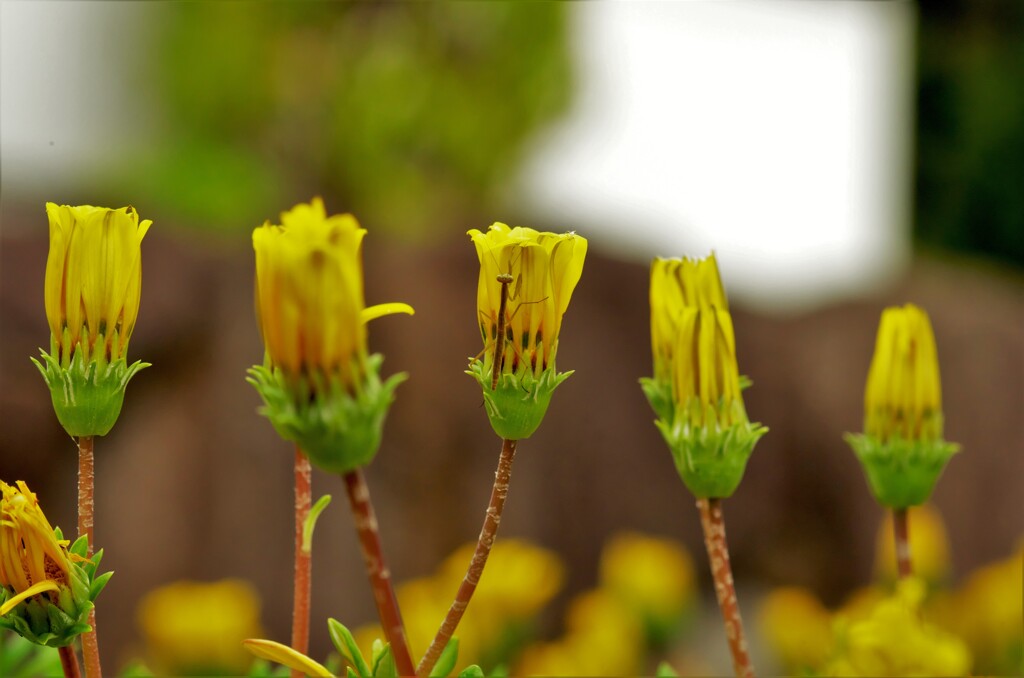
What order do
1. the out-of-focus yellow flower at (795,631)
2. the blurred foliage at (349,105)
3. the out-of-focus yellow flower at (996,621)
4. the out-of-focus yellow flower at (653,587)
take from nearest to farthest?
1. the out-of-focus yellow flower at (996,621)
2. the out-of-focus yellow flower at (795,631)
3. the out-of-focus yellow flower at (653,587)
4. the blurred foliage at (349,105)

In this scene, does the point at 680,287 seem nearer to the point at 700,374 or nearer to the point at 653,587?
the point at 700,374

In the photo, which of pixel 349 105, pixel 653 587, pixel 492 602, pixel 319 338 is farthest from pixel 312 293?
pixel 349 105

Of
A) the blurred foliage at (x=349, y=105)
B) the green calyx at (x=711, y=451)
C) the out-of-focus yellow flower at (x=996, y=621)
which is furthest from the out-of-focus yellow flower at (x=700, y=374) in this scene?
the blurred foliage at (x=349, y=105)

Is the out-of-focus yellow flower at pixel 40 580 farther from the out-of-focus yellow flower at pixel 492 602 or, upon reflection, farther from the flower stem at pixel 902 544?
the out-of-focus yellow flower at pixel 492 602

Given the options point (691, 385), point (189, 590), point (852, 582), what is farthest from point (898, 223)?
point (691, 385)

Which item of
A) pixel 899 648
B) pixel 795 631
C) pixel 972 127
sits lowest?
pixel 795 631

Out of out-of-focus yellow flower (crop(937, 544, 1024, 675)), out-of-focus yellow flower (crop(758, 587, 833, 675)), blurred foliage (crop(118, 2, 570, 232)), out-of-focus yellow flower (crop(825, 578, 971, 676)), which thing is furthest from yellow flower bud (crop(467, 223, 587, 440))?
blurred foliage (crop(118, 2, 570, 232))
